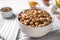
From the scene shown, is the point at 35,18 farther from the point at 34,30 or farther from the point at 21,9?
the point at 21,9

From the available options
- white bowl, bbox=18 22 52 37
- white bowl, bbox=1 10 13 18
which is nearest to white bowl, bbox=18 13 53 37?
white bowl, bbox=18 22 52 37

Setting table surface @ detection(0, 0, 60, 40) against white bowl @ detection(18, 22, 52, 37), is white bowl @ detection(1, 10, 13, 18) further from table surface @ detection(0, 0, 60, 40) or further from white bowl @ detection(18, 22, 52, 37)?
white bowl @ detection(18, 22, 52, 37)

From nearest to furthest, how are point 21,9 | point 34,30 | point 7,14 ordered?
point 34,30 < point 7,14 < point 21,9

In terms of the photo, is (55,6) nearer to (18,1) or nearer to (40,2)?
(40,2)

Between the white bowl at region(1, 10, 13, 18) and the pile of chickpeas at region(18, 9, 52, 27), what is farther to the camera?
the white bowl at region(1, 10, 13, 18)

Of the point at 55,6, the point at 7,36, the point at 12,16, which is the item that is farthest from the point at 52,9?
the point at 7,36

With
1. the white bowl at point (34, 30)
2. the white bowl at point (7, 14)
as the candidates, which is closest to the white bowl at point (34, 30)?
the white bowl at point (34, 30)

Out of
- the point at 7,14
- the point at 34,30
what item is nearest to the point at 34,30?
the point at 34,30

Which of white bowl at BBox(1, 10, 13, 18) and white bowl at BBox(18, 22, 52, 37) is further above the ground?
white bowl at BBox(1, 10, 13, 18)
